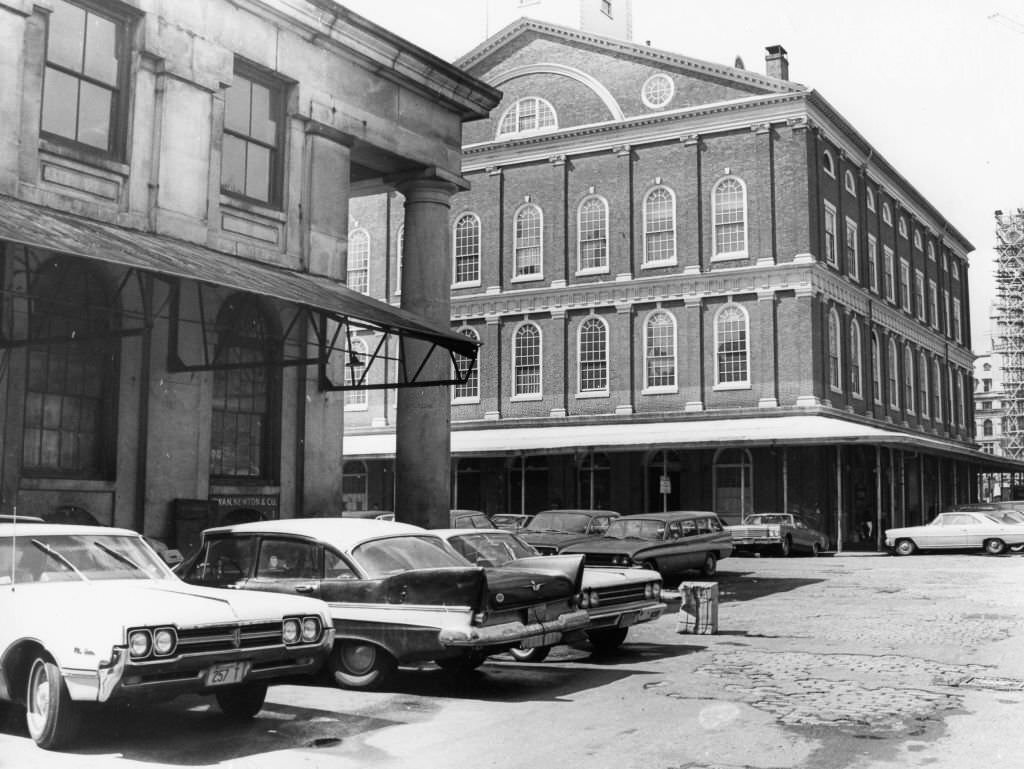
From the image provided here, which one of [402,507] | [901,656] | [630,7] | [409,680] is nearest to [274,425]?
[402,507]

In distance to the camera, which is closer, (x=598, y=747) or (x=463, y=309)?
(x=598, y=747)

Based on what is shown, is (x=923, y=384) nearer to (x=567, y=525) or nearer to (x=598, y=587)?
(x=567, y=525)

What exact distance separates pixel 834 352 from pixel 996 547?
9.97 metres

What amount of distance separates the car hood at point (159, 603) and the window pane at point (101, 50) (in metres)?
8.72

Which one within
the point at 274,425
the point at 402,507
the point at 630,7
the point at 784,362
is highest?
the point at 630,7

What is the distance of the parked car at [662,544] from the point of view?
19672mm

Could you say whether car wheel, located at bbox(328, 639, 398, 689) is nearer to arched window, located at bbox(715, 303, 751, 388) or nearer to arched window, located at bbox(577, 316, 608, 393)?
arched window, located at bbox(715, 303, 751, 388)

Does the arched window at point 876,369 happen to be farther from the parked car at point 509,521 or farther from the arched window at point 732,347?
the parked car at point 509,521

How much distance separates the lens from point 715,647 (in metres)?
13.0

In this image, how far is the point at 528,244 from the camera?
43.2 meters

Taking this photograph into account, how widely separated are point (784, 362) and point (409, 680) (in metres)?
29.3

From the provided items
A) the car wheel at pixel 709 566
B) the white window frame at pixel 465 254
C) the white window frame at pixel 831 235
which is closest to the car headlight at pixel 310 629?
the car wheel at pixel 709 566

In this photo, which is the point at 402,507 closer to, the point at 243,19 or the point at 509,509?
the point at 243,19

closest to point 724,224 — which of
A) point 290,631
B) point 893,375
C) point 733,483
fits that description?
point 733,483
